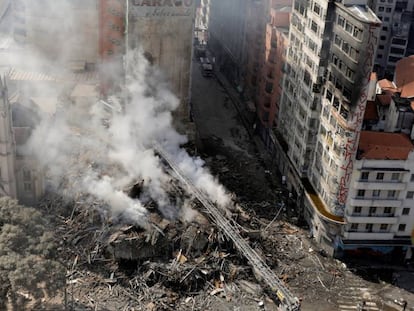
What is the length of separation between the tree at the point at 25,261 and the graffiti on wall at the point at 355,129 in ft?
79.7

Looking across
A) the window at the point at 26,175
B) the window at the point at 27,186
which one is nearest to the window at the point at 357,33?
the window at the point at 26,175

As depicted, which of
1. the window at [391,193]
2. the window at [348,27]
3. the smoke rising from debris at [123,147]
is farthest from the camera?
the smoke rising from debris at [123,147]

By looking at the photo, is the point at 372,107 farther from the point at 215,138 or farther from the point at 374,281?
the point at 215,138

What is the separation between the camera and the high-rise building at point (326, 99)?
51.3m

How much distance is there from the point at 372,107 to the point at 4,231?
34827 millimetres

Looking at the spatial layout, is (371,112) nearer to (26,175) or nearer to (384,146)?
(384,146)

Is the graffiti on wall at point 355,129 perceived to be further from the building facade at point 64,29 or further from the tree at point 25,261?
the building facade at point 64,29

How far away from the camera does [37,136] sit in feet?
189

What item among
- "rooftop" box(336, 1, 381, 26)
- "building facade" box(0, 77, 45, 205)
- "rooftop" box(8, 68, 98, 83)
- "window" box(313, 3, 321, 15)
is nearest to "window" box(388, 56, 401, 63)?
"window" box(313, 3, 321, 15)

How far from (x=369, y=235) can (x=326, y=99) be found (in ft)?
41.2

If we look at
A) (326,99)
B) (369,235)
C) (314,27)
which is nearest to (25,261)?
(369,235)

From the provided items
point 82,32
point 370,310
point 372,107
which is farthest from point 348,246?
point 82,32

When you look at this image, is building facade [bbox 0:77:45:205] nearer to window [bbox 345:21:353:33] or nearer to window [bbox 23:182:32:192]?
window [bbox 23:182:32:192]

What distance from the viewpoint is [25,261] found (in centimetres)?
4134
